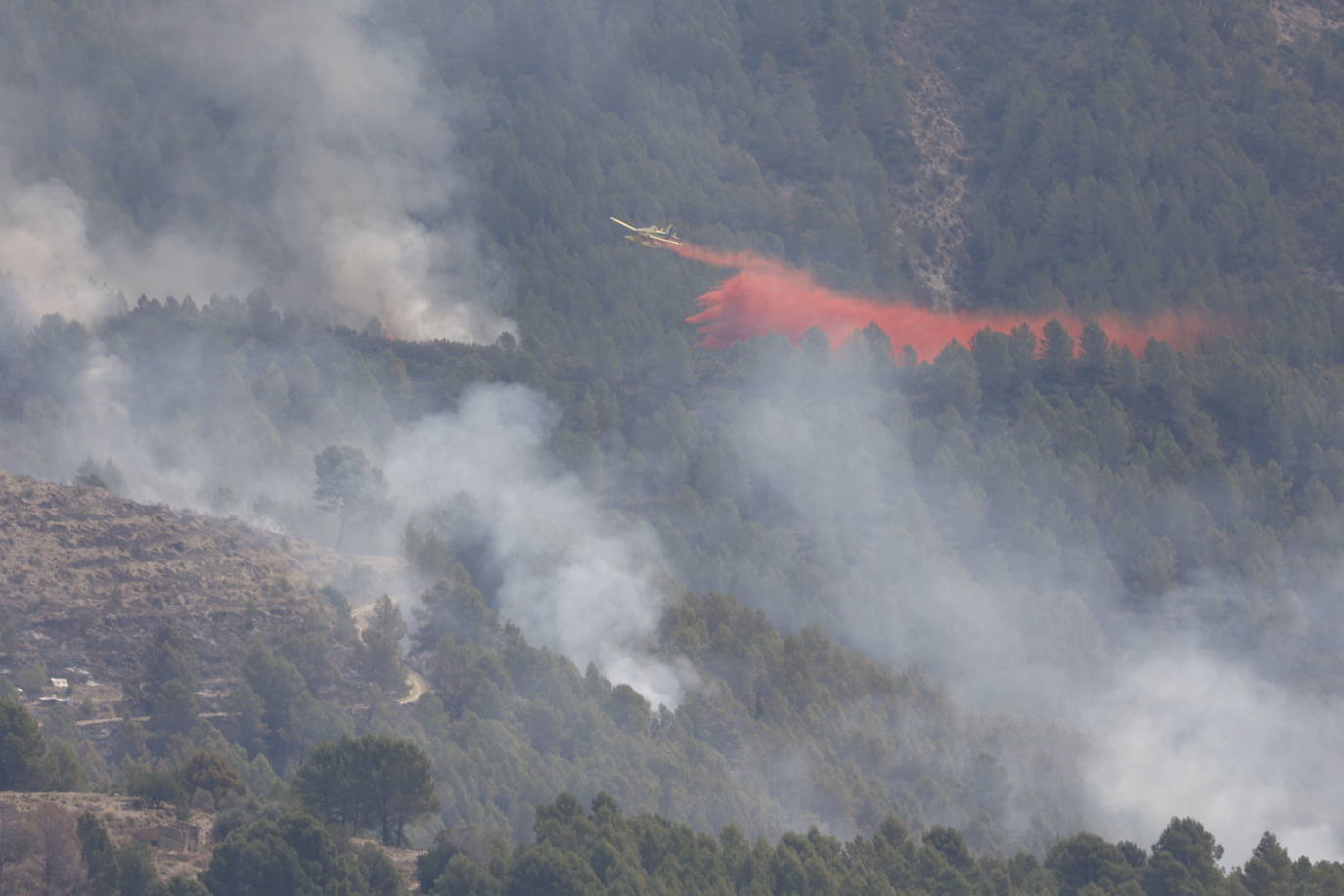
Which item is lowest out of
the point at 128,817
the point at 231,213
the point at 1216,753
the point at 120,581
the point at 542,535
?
the point at 128,817

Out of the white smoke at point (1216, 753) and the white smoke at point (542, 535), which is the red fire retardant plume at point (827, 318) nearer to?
the white smoke at point (542, 535)

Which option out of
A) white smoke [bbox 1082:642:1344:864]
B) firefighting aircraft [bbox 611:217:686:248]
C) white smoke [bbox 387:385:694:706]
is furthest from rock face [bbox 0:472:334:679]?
firefighting aircraft [bbox 611:217:686:248]

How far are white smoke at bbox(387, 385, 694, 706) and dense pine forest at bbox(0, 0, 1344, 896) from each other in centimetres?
35

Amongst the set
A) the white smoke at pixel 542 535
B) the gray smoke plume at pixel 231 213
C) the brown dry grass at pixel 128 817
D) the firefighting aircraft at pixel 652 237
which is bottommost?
the brown dry grass at pixel 128 817

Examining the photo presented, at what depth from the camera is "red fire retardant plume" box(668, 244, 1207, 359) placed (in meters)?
175

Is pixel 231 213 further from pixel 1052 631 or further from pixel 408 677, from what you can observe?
pixel 408 677

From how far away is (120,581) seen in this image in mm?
118688

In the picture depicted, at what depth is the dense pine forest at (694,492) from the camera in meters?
107

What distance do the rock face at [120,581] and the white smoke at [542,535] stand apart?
14916 mm

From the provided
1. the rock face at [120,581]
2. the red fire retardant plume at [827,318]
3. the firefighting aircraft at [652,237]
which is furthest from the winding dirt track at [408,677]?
the red fire retardant plume at [827,318]

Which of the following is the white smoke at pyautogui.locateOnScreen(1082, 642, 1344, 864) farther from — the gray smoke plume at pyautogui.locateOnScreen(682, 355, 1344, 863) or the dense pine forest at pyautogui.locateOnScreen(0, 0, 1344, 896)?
the dense pine forest at pyautogui.locateOnScreen(0, 0, 1344, 896)

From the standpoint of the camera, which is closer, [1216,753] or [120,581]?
[120,581]

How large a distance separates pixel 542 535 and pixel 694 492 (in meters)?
14.5

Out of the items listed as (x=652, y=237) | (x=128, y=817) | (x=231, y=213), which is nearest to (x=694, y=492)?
(x=652, y=237)
